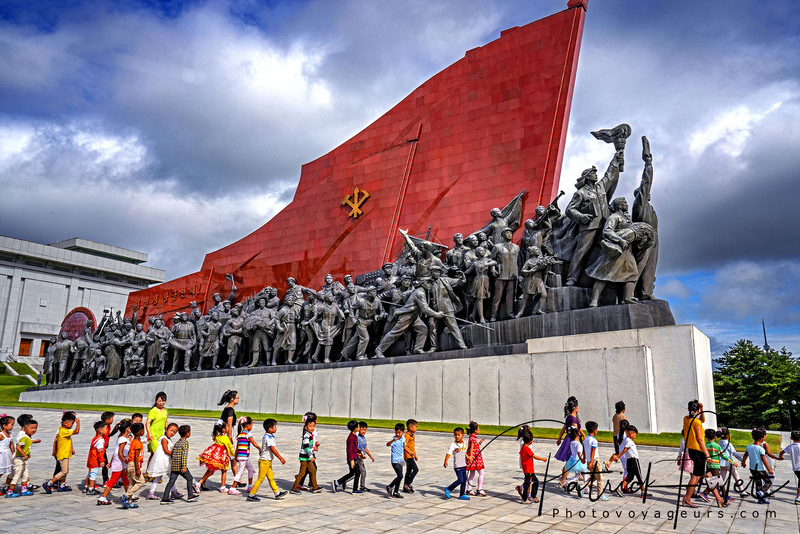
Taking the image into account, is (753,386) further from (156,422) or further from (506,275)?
(156,422)

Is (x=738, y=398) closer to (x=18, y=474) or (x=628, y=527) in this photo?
(x=628, y=527)

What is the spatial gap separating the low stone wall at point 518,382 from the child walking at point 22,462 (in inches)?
287

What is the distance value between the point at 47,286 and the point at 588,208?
44205 millimetres

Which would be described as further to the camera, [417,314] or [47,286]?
[47,286]

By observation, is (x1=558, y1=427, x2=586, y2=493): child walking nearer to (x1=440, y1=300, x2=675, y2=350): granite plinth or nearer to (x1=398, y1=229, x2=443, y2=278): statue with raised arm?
(x1=440, y1=300, x2=675, y2=350): granite plinth

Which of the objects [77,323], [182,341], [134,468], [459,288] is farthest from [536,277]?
[77,323]

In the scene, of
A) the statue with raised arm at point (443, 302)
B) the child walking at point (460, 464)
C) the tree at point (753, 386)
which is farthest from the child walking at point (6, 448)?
the tree at point (753, 386)

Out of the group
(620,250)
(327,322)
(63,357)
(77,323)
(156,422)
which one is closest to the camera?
(156,422)

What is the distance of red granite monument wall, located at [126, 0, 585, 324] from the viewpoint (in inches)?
555

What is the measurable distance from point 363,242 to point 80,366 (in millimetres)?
14355

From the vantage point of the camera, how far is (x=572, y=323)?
10.5 metres

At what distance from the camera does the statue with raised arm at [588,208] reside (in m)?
10.9

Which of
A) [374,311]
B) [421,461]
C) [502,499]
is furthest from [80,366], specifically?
[502,499]

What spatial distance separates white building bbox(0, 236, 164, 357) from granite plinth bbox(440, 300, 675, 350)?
39881 mm
